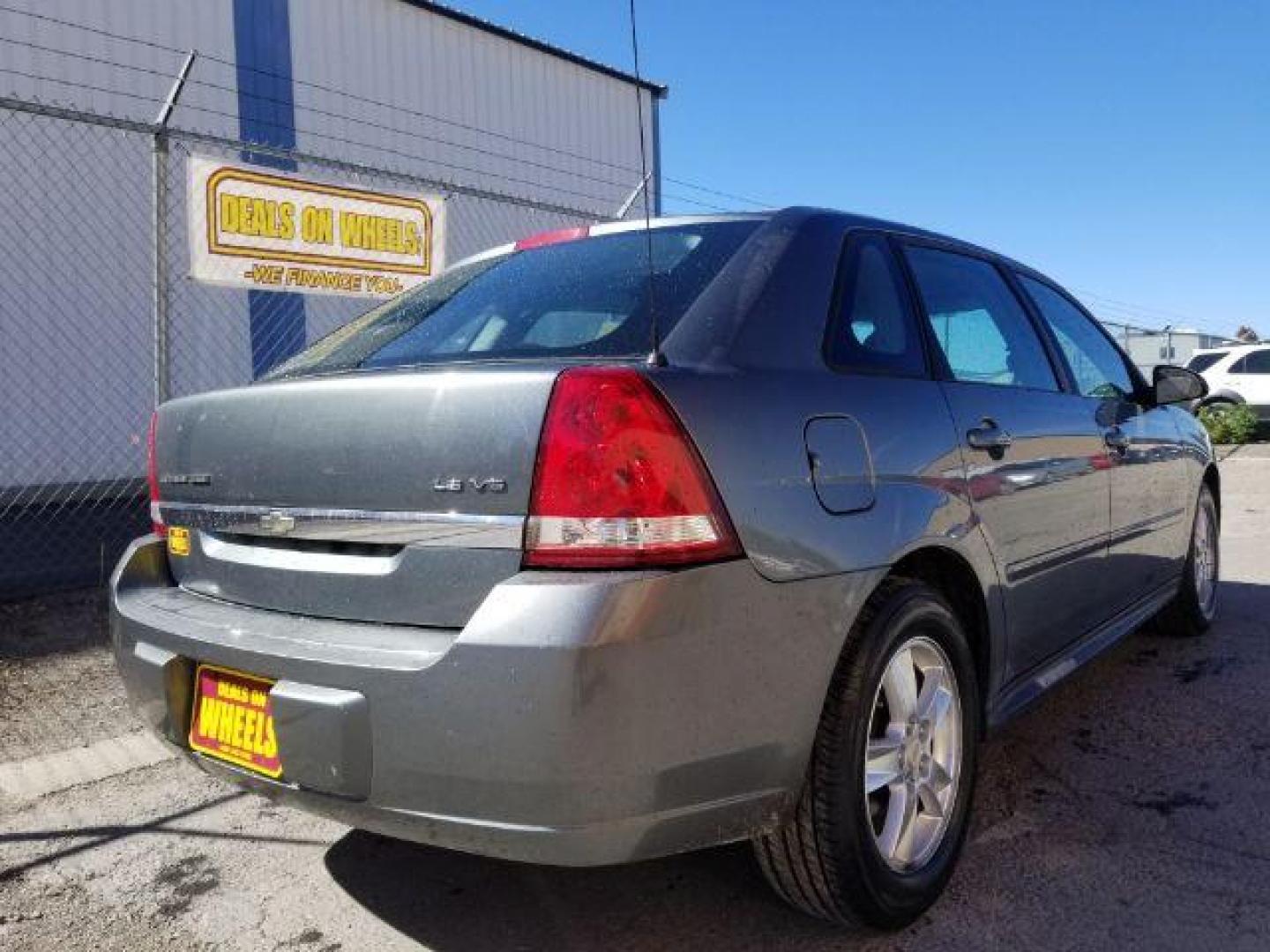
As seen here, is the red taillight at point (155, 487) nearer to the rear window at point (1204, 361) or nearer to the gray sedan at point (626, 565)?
the gray sedan at point (626, 565)

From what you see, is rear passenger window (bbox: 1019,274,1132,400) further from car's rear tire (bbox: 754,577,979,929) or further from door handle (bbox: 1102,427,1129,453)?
car's rear tire (bbox: 754,577,979,929)

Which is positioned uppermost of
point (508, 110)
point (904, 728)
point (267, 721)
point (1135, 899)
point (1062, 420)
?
point (508, 110)

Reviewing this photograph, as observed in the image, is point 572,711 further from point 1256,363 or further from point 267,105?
point 1256,363

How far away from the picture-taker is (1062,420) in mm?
3111

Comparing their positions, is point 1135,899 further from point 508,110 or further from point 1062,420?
point 508,110

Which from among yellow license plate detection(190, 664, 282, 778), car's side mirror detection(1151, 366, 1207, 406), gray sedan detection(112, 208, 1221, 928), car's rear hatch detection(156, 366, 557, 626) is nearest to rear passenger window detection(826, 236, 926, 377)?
gray sedan detection(112, 208, 1221, 928)

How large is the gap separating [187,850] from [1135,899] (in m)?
2.38

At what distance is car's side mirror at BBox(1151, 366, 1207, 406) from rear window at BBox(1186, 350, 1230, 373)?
15622mm

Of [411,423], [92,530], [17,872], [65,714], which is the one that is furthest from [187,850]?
[92,530]

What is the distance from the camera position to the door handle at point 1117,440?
3.42m

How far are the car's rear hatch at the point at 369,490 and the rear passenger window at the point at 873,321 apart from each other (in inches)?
32.0

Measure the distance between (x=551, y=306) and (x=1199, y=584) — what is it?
3619mm

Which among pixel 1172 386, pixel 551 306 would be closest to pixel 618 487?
pixel 551 306

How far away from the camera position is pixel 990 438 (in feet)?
8.59
